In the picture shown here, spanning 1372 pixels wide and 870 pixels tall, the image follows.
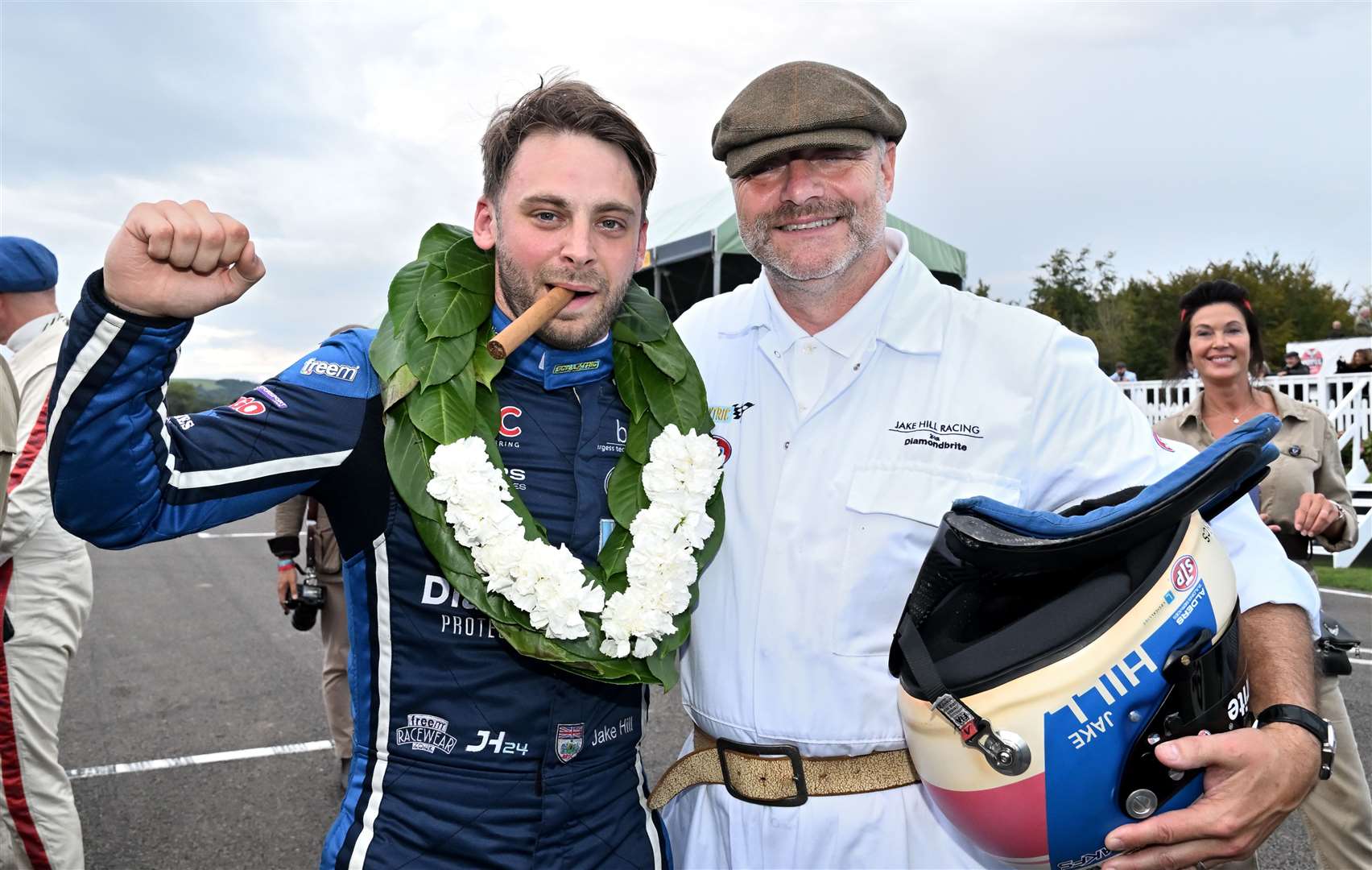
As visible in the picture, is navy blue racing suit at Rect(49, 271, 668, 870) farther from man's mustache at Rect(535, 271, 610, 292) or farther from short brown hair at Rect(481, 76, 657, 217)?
short brown hair at Rect(481, 76, 657, 217)

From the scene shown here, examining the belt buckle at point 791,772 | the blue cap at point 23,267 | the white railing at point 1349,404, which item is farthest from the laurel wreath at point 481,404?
the white railing at point 1349,404

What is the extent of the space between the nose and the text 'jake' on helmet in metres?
0.98

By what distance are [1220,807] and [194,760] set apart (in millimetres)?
5524

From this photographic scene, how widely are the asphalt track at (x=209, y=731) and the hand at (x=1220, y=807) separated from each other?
2.63m

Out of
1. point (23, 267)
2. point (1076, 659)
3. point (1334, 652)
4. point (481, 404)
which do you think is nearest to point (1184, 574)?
point (1076, 659)

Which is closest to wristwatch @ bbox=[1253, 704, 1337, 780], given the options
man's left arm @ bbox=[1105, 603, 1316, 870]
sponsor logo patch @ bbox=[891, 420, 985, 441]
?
man's left arm @ bbox=[1105, 603, 1316, 870]

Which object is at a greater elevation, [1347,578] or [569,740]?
[569,740]

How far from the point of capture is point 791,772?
2234 millimetres

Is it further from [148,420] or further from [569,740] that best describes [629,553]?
[148,420]

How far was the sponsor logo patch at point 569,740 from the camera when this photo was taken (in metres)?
2.06

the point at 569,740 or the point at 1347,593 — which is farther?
the point at 1347,593

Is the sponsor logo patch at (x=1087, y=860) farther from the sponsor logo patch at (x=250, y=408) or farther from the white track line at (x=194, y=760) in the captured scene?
the white track line at (x=194, y=760)

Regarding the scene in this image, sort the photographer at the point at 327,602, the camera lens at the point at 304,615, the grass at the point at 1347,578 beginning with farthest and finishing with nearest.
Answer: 1. the grass at the point at 1347,578
2. the camera lens at the point at 304,615
3. the photographer at the point at 327,602

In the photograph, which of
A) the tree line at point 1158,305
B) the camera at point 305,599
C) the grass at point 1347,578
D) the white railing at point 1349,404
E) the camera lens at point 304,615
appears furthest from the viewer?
the tree line at point 1158,305
